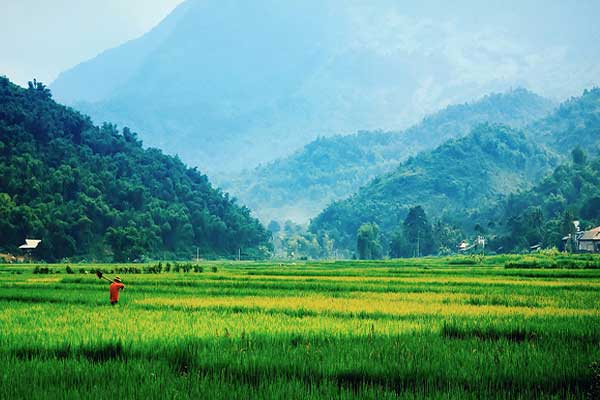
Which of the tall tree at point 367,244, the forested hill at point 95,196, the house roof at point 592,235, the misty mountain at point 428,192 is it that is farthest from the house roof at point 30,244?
the misty mountain at point 428,192

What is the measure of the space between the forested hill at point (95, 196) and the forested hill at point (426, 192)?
2190 inches

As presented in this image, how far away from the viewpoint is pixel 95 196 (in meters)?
87.0

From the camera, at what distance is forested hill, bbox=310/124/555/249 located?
168625 millimetres

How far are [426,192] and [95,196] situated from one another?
109 m

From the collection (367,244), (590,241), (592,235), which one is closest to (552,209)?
(367,244)

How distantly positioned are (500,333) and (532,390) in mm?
4397

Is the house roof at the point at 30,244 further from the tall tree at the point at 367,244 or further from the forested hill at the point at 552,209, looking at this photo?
the forested hill at the point at 552,209

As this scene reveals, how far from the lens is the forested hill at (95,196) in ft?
246

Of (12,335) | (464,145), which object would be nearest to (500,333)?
(12,335)

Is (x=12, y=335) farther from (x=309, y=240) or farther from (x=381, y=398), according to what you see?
(x=309, y=240)

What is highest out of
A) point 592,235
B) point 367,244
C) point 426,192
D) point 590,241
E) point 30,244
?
point 426,192

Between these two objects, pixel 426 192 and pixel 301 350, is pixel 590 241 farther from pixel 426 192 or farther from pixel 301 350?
pixel 426 192

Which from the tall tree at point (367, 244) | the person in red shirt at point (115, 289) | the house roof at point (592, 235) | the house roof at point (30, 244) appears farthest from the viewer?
the tall tree at point (367, 244)

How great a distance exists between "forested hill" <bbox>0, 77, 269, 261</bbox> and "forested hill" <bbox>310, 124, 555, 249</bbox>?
5563 cm
